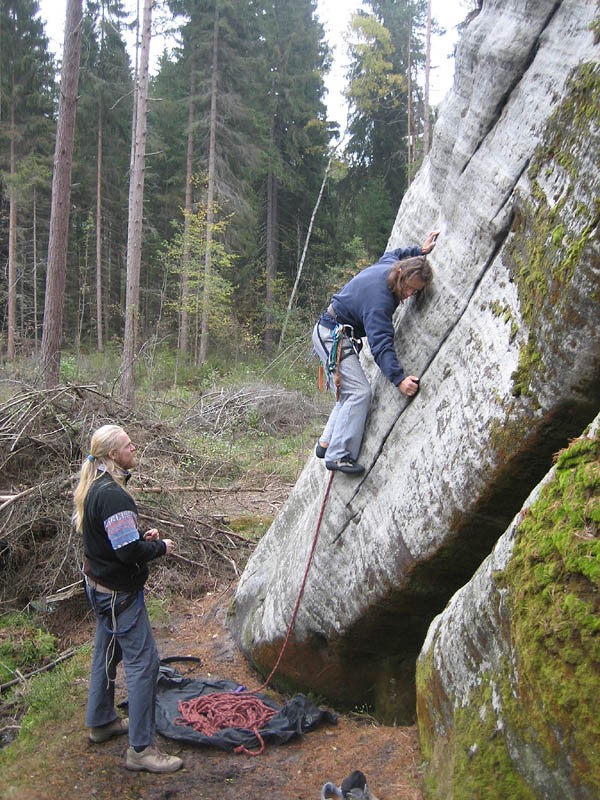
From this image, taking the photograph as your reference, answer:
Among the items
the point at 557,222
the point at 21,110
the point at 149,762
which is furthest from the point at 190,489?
the point at 21,110

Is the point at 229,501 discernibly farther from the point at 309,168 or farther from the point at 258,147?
the point at 309,168

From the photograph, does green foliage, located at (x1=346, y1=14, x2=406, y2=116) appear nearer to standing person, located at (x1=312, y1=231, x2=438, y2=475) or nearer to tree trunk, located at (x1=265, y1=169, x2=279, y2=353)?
tree trunk, located at (x1=265, y1=169, x2=279, y2=353)

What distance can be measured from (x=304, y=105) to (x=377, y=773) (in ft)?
102

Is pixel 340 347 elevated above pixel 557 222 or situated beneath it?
situated beneath

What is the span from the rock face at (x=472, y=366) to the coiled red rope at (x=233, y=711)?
0.32 feet

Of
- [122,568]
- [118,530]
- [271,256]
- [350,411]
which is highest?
[350,411]

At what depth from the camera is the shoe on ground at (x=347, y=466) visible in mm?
5297

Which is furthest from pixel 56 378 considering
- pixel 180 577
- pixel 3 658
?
pixel 3 658

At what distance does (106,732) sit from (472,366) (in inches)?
149

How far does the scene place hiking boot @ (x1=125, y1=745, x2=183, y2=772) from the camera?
4543 millimetres

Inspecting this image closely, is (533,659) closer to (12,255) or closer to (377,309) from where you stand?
(377,309)

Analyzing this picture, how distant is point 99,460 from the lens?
4594mm

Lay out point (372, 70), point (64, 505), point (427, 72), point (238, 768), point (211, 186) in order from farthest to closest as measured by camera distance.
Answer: point (372, 70), point (211, 186), point (427, 72), point (64, 505), point (238, 768)

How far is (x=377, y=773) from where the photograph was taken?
4.21 m
